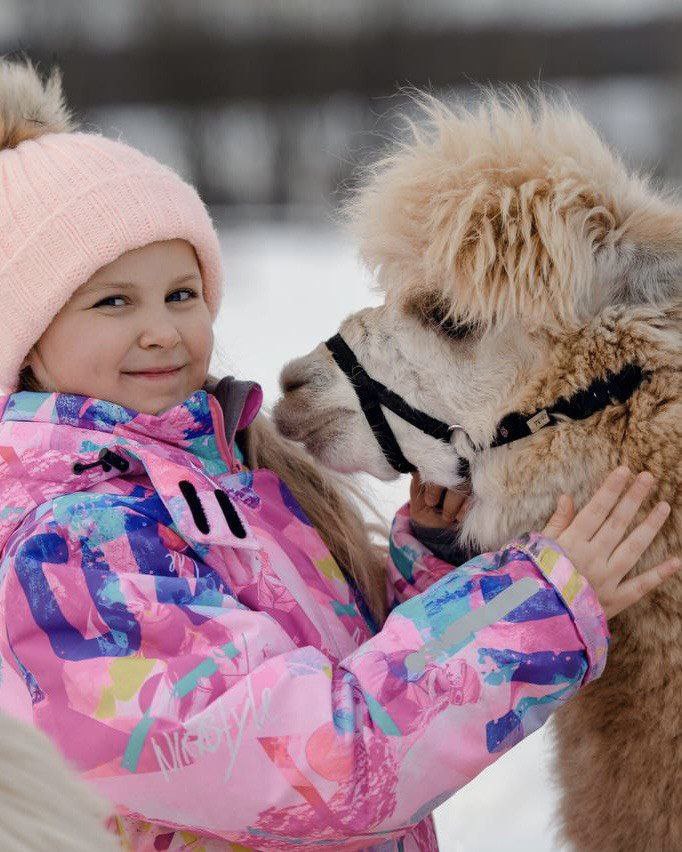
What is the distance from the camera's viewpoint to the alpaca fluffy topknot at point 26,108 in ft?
5.21

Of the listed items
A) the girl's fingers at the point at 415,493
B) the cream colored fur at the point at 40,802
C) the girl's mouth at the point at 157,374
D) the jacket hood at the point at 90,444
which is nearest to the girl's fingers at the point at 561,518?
the girl's fingers at the point at 415,493

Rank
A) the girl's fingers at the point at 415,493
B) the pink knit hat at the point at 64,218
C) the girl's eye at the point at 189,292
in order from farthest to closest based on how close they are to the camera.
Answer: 1. the girl's fingers at the point at 415,493
2. the girl's eye at the point at 189,292
3. the pink knit hat at the point at 64,218

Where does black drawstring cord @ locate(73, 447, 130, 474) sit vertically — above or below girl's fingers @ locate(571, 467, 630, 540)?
above

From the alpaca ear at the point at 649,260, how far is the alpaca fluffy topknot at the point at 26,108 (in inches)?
33.6

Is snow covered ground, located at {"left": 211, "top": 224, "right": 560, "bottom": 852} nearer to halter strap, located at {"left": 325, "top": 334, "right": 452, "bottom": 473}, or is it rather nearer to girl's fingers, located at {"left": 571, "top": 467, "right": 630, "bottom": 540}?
halter strap, located at {"left": 325, "top": 334, "right": 452, "bottom": 473}

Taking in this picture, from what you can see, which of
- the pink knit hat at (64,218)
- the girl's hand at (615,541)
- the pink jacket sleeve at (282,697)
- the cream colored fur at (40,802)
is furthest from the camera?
the pink knit hat at (64,218)

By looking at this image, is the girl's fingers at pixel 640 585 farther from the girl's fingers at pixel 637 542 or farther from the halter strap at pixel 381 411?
the halter strap at pixel 381 411

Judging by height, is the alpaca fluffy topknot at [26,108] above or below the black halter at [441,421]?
above

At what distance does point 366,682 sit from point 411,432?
0.41m

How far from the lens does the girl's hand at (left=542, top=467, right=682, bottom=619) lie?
1.34 meters

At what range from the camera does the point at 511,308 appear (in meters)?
1.44

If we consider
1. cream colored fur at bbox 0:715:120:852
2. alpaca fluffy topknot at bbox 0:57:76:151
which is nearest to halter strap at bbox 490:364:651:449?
alpaca fluffy topknot at bbox 0:57:76:151

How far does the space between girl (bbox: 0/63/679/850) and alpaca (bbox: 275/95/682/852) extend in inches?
3.4

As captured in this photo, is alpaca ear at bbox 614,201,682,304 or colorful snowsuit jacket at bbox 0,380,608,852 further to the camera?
alpaca ear at bbox 614,201,682,304
